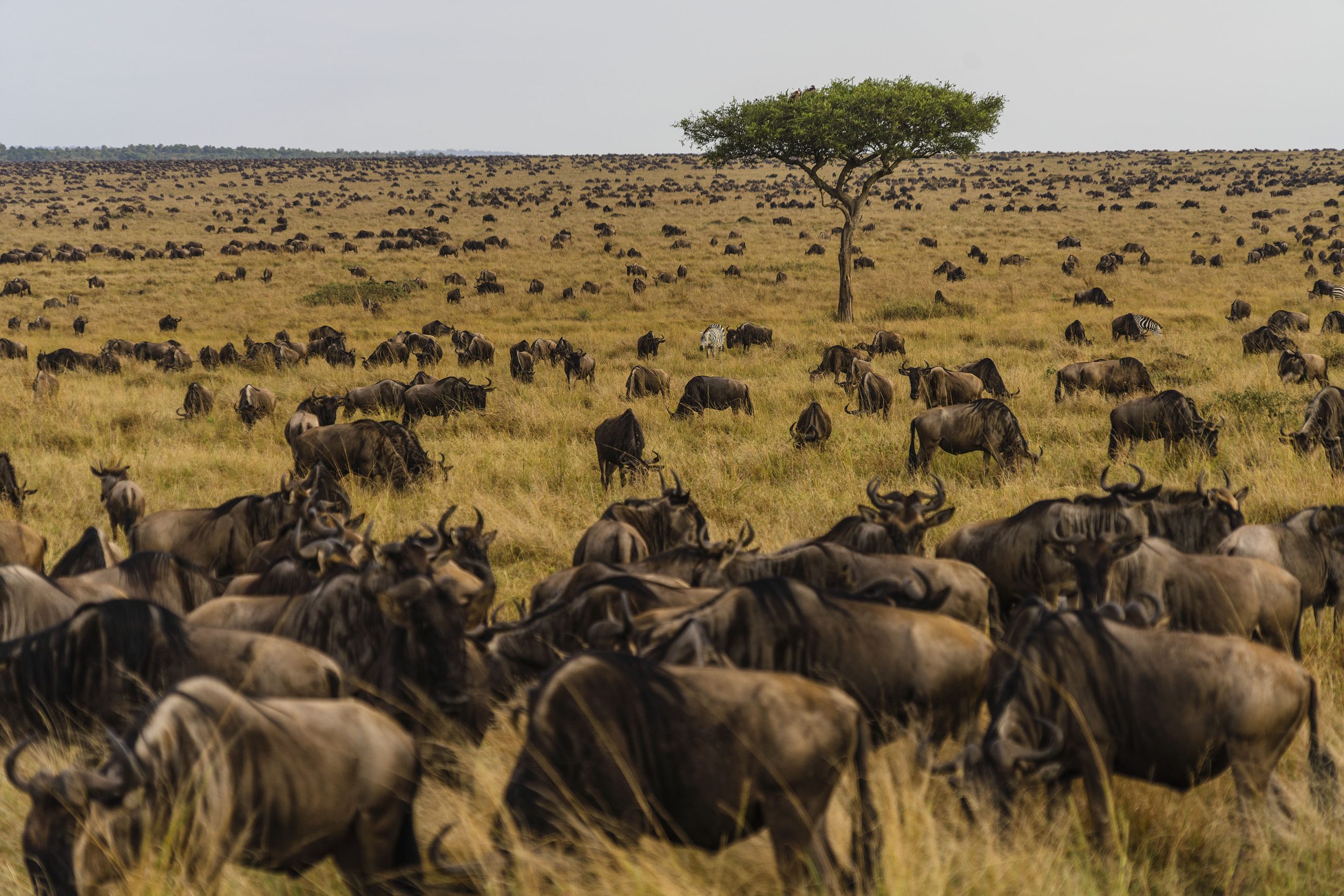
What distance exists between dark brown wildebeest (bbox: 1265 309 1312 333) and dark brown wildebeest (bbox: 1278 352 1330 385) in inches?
187

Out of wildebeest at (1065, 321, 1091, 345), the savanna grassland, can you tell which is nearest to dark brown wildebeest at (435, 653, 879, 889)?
the savanna grassland

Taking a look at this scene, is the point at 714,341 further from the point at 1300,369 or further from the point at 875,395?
the point at 1300,369

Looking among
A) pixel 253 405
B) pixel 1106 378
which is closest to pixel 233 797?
pixel 253 405

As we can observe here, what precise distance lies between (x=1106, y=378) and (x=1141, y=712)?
40.7ft

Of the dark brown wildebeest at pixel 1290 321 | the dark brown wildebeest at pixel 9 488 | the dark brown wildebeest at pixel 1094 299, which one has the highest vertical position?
the dark brown wildebeest at pixel 1094 299

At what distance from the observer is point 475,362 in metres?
21.0

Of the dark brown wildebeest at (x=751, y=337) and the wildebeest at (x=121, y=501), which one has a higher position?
the dark brown wildebeest at (x=751, y=337)

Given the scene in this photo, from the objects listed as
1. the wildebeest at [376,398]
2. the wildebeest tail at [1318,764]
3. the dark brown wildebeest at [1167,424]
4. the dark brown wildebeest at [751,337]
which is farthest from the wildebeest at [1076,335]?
Result: the wildebeest tail at [1318,764]

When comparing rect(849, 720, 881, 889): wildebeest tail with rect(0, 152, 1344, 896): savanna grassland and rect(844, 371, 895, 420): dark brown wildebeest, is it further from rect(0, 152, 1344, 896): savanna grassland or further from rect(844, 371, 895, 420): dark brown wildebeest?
rect(844, 371, 895, 420): dark brown wildebeest

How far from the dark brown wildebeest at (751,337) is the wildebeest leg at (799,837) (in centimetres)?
1864

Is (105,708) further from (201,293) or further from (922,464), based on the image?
(201,293)

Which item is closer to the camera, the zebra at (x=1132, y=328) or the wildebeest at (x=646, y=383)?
the wildebeest at (x=646, y=383)

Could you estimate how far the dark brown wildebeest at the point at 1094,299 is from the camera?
2511 cm

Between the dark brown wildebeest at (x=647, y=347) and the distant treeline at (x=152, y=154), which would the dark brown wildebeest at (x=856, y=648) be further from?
the distant treeline at (x=152, y=154)
